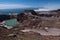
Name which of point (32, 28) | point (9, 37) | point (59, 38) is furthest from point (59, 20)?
point (9, 37)

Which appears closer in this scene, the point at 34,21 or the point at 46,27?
the point at 46,27

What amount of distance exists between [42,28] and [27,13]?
8.94 m

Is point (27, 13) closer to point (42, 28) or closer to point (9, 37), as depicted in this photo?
Answer: point (42, 28)

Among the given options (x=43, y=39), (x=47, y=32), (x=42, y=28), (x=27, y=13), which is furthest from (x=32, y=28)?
(x=27, y=13)

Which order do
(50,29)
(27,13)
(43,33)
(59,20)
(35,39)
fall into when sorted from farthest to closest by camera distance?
(27,13) → (59,20) → (50,29) → (43,33) → (35,39)

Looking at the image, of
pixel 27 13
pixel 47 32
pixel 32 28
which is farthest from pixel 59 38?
pixel 27 13

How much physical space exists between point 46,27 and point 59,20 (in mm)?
2426

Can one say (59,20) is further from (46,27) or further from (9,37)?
(9,37)

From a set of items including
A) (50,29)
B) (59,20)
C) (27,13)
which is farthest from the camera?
(27,13)

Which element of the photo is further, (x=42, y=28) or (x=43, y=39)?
(x=42, y=28)

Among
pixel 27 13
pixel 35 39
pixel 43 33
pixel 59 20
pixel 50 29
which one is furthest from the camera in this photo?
pixel 27 13

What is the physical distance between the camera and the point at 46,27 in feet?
62.8

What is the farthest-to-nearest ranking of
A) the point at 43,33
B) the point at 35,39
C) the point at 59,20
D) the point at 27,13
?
the point at 27,13
the point at 59,20
the point at 43,33
the point at 35,39

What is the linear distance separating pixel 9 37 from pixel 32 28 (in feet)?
17.4
